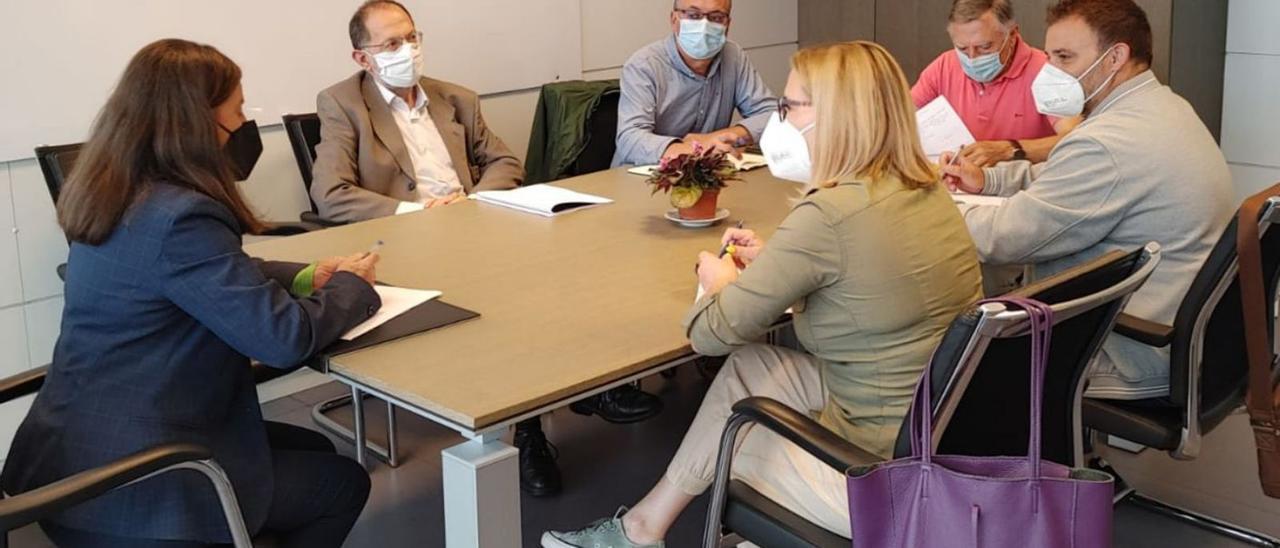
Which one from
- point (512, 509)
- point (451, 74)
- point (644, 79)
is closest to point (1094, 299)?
point (512, 509)

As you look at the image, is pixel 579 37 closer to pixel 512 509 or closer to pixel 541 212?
pixel 541 212

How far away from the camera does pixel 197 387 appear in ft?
7.23

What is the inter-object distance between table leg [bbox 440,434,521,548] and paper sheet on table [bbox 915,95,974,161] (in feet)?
6.92

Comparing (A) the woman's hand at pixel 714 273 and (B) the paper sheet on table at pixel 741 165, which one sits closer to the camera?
(A) the woman's hand at pixel 714 273

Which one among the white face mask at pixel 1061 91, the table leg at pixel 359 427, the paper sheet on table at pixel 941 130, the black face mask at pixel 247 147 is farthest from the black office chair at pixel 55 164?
the white face mask at pixel 1061 91

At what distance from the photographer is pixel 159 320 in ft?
7.11

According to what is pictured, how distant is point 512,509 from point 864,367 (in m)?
0.62

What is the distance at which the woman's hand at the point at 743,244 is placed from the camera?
269cm

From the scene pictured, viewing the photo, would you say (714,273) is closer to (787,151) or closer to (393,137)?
(787,151)

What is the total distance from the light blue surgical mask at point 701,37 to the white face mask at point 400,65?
0.88 m

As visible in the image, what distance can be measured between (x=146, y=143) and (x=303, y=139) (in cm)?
196

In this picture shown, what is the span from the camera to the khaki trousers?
2.19 meters

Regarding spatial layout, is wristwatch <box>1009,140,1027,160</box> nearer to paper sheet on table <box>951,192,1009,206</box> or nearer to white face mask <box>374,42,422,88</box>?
paper sheet on table <box>951,192,1009,206</box>

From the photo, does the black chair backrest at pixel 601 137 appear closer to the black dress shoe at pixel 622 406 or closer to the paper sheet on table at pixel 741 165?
the paper sheet on table at pixel 741 165
